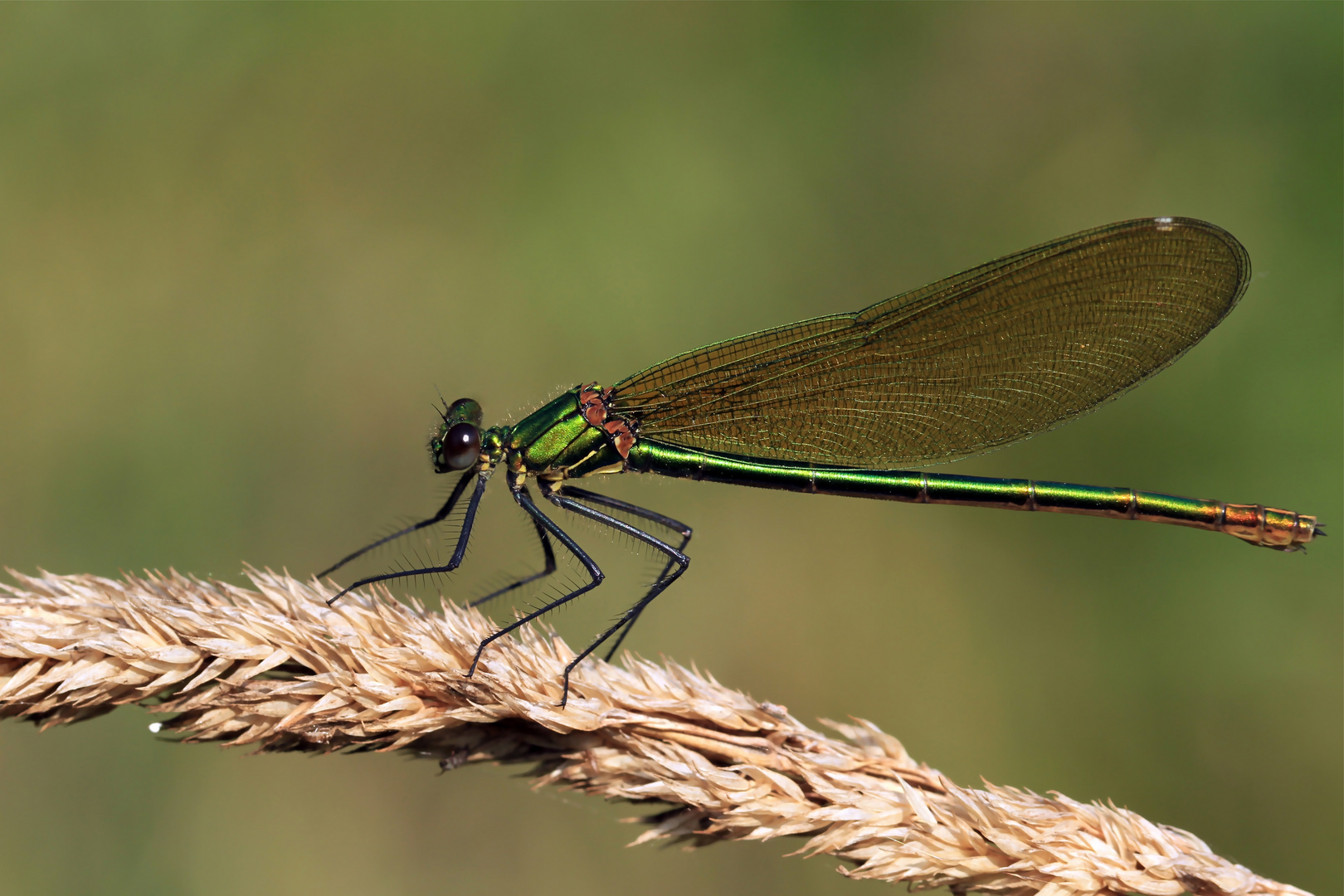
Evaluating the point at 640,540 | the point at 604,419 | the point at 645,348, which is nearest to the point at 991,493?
the point at 640,540

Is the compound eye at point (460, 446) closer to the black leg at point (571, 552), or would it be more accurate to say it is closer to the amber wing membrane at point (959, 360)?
the black leg at point (571, 552)

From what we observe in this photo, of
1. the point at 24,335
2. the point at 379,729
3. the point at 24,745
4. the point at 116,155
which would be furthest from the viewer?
the point at 116,155

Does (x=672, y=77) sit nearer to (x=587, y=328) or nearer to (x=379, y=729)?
(x=587, y=328)

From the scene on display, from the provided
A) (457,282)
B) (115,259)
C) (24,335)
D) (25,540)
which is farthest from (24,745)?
(457,282)

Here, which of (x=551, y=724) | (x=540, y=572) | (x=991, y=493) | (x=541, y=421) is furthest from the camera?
(x=540, y=572)

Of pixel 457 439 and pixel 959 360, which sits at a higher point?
pixel 457 439

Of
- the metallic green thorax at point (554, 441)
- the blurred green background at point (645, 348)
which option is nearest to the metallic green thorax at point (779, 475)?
the metallic green thorax at point (554, 441)

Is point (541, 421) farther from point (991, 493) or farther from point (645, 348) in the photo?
point (645, 348)
